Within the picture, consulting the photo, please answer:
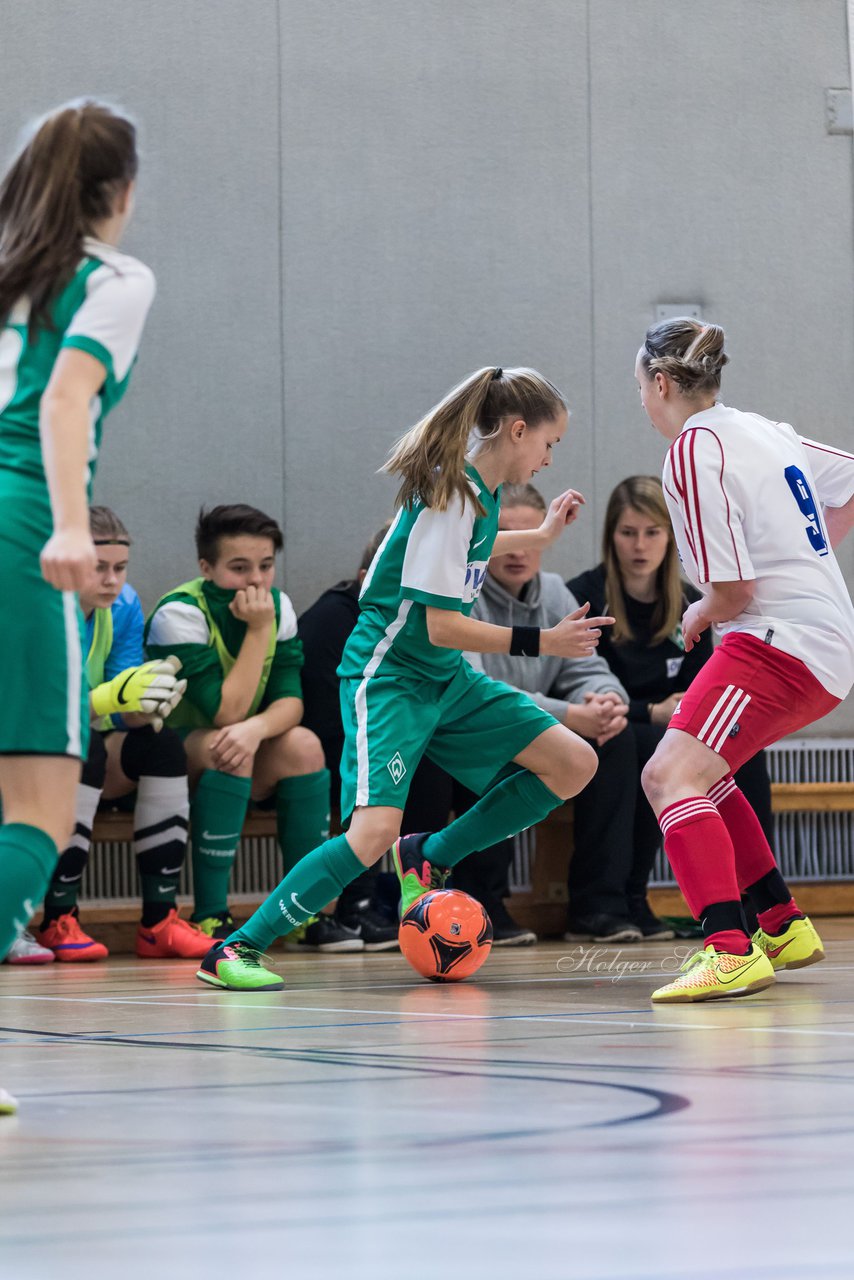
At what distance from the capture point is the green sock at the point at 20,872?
7.40 feet

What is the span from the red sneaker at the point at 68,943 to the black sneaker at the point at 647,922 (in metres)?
1.78

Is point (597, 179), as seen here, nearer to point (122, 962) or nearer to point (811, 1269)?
point (122, 962)

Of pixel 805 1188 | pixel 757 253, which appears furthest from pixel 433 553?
pixel 757 253

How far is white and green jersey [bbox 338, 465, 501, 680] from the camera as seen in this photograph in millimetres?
4203

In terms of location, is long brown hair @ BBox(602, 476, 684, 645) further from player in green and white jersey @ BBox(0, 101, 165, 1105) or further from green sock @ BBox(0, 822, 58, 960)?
green sock @ BBox(0, 822, 58, 960)

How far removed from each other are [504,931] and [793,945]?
1.83m

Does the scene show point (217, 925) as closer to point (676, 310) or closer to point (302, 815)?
point (302, 815)

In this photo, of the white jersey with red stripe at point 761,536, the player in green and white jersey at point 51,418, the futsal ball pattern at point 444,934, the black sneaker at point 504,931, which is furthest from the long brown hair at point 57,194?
the black sneaker at point 504,931

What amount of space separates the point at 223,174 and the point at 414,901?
3.52 m

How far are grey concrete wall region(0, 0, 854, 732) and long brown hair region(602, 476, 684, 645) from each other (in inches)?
39.5

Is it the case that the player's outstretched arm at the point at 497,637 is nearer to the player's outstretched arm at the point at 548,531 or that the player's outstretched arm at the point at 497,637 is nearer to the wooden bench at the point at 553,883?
the player's outstretched arm at the point at 548,531

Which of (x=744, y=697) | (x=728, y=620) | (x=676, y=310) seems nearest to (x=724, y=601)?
(x=728, y=620)

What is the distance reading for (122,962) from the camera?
562 centimetres

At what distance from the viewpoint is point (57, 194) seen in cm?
247
